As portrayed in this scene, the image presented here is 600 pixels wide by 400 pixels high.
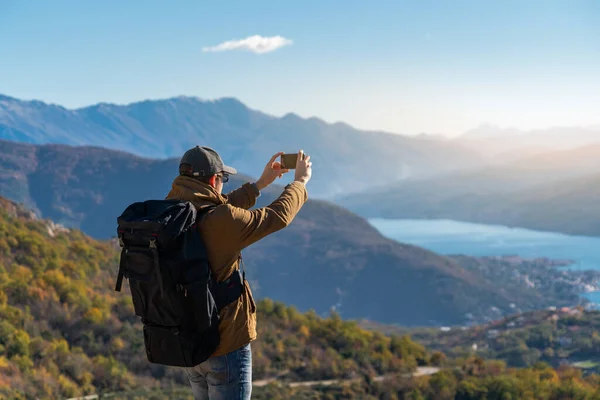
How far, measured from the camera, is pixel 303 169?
304 cm

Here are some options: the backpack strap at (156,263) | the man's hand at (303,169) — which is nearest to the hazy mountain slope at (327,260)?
the man's hand at (303,169)

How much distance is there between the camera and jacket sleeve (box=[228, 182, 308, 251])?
98.7 inches

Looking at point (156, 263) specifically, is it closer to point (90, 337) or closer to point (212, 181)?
point (212, 181)

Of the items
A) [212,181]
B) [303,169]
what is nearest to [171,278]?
[212,181]

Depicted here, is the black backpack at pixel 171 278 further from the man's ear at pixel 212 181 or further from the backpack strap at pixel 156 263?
the man's ear at pixel 212 181

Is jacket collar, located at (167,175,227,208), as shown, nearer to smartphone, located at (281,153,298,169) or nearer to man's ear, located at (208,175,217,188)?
man's ear, located at (208,175,217,188)

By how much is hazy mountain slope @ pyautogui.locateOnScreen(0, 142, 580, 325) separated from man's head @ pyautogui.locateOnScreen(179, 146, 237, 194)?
81530 mm

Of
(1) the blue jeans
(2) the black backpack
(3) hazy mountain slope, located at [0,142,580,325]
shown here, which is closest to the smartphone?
(2) the black backpack

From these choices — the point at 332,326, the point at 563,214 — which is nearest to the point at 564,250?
the point at 563,214

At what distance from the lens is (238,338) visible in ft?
8.68

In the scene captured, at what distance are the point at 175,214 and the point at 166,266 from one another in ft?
0.71

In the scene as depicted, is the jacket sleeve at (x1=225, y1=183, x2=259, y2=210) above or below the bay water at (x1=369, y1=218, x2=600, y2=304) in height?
below

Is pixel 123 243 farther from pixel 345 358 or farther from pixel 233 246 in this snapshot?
pixel 345 358

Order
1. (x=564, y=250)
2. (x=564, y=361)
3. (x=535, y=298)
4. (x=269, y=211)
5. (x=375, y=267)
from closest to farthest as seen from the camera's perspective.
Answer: (x=269, y=211), (x=564, y=361), (x=535, y=298), (x=375, y=267), (x=564, y=250)
